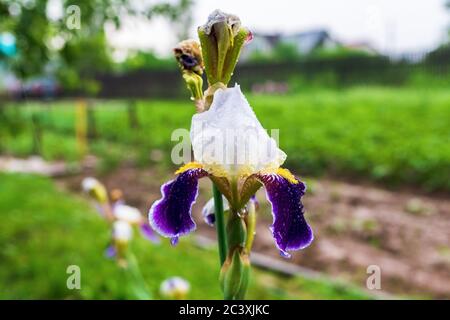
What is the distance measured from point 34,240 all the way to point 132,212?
65.3 inches

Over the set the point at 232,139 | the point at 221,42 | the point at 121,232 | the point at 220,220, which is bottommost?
the point at 121,232

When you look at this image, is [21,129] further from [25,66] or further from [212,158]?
[212,158]

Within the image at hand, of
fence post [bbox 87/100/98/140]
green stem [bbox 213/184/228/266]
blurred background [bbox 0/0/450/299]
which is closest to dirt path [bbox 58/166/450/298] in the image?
blurred background [bbox 0/0/450/299]

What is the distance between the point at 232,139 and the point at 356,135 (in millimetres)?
4829

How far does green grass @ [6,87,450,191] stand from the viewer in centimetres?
440

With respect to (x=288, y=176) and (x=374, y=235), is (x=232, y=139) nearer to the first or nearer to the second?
(x=288, y=176)

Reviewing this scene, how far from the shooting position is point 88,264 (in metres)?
2.87

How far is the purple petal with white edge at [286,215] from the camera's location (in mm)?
776

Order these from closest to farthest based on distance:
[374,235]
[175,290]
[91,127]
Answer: [175,290] < [374,235] < [91,127]

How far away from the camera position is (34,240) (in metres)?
3.30

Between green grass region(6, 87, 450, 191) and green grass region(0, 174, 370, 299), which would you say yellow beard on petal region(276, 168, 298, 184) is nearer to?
green grass region(0, 174, 370, 299)

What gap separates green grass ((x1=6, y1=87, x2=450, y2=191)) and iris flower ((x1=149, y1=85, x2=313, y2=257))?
3.60 m

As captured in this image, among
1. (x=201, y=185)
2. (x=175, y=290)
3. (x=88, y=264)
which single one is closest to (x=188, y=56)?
(x=175, y=290)
